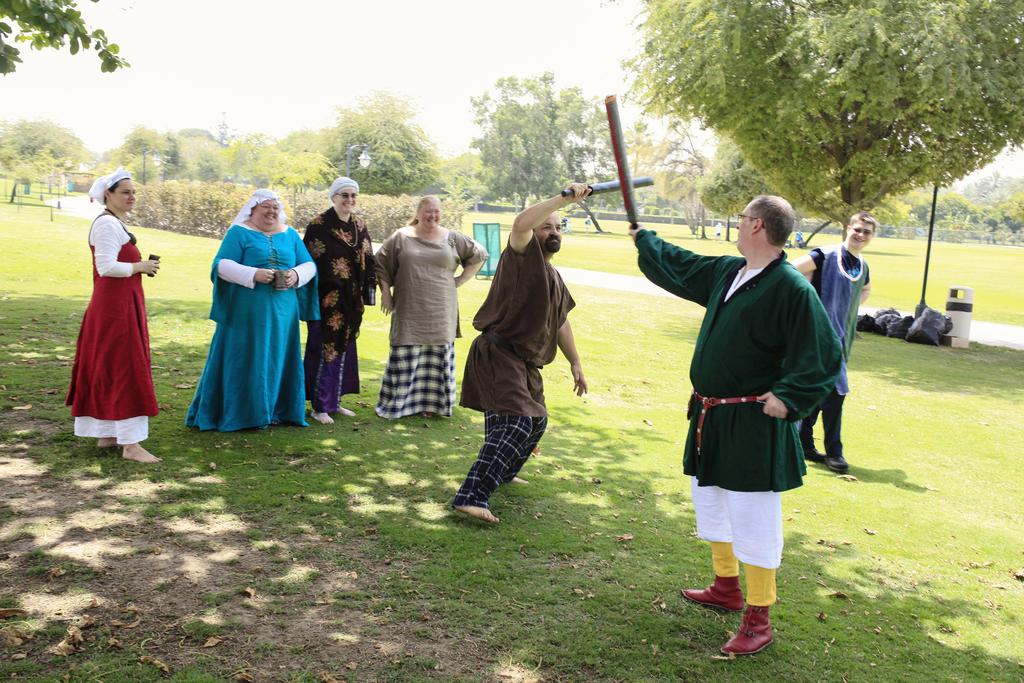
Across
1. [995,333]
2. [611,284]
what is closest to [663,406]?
[995,333]

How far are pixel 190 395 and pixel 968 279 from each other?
45.1 m

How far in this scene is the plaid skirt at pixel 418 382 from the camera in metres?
8.55

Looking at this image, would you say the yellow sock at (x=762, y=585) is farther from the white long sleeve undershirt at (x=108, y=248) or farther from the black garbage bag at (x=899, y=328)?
the black garbage bag at (x=899, y=328)

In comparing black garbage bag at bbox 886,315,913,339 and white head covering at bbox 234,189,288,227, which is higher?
white head covering at bbox 234,189,288,227

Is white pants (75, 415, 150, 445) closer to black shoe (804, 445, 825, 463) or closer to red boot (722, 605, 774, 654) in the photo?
red boot (722, 605, 774, 654)

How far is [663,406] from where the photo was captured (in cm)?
1054

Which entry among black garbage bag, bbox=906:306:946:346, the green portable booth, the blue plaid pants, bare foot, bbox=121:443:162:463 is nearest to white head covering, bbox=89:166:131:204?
bare foot, bbox=121:443:162:463

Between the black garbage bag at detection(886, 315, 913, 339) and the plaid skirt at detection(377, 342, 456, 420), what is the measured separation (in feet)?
41.8

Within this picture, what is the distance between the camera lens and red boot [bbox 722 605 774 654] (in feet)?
14.0

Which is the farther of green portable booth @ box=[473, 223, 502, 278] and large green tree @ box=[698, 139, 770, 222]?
large green tree @ box=[698, 139, 770, 222]

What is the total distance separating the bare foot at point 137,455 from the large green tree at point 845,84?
12817 millimetres

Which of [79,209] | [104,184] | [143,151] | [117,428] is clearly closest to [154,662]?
[117,428]

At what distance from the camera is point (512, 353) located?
575 centimetres

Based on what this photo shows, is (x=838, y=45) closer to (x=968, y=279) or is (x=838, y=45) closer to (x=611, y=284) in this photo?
(x=611, y=284)
